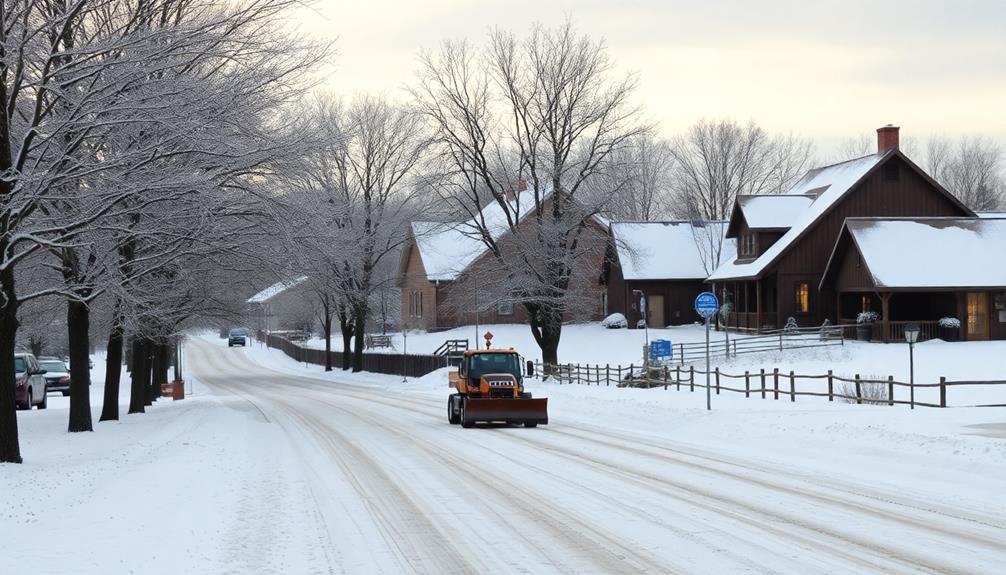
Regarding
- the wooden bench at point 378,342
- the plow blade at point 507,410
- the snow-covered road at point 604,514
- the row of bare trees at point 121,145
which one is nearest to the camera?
the snow-covered road at point 604,514

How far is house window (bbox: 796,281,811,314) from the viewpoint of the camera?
5616 centimetres

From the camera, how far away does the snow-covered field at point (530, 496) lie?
9.73 m

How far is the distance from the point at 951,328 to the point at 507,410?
32.5 m

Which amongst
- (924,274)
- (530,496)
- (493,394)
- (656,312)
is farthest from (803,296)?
(530,496)

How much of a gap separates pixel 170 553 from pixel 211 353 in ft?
360

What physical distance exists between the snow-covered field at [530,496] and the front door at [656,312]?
4150 cm

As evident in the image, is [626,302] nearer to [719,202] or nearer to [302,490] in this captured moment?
[719,202]

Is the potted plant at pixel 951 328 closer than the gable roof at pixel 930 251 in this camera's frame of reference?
No

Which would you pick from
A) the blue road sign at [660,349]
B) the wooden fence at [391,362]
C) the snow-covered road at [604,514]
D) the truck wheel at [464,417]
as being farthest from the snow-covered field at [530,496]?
the wooden fence at [391,362]

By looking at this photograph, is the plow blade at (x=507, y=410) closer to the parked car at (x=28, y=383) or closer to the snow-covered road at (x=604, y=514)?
the snow-covered road at (x=604, y=514)

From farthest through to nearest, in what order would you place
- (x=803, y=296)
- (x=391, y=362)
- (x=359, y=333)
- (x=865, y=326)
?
(x=359, y=333)
(x=391, y=362)
(x=803, y=296)
(x=865, y=326)

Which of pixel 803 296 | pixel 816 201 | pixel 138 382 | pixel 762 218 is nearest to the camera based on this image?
pixel 138 382

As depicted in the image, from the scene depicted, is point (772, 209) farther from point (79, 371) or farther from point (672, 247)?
point (79, 371)

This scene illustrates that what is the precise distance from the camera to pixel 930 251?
51156mm
